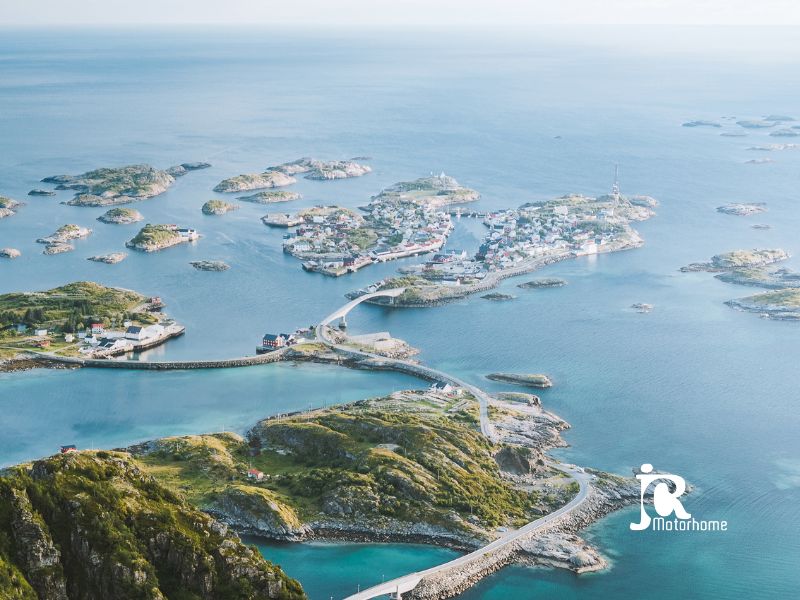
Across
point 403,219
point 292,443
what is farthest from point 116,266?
point 292,443

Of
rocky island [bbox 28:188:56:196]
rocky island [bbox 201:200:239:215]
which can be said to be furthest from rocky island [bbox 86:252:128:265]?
rocky island [bbox 28:188:56:196]

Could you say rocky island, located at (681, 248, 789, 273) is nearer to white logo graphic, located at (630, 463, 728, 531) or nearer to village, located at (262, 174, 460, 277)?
village, located at (262, 174, 460, 277)

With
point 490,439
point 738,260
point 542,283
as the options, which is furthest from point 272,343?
point 738,260

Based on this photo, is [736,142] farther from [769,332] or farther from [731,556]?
[731,556]

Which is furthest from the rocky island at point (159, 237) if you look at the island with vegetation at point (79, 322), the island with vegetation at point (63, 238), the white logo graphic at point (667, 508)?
the white logo graphic at point (667, 508)

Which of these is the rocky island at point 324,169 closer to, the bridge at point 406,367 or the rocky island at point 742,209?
the rocky island at point 742,209
